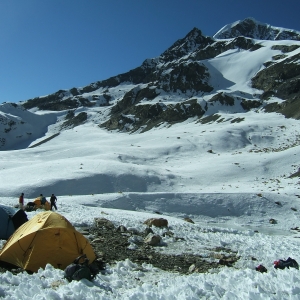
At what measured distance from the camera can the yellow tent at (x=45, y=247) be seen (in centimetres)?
920

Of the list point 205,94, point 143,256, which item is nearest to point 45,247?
point 143,256

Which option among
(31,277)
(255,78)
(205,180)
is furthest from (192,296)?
(255,78)

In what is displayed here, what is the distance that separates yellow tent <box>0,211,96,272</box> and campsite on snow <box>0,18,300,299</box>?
0.03m

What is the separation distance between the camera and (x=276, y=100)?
98500 mm

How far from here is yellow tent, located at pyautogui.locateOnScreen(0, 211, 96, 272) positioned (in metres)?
9.20

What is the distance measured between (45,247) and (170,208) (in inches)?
842

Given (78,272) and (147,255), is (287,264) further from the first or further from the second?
(78,272)

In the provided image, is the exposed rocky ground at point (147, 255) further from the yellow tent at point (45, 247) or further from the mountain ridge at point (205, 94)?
the mountain ridge at point (205, 94)

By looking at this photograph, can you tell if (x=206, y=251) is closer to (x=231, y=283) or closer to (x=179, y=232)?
(x=179, y=232)

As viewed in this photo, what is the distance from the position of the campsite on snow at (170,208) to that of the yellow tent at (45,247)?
32mm

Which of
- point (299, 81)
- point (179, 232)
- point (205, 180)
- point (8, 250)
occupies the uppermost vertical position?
point (299, 81)

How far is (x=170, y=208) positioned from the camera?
29844 mm

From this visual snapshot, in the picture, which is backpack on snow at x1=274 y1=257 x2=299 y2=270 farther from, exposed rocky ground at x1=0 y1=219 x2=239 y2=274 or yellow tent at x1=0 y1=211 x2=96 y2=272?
yellow tent at x1=0 y1=211 x2=96 y2=272

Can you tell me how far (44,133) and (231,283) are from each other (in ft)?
459
